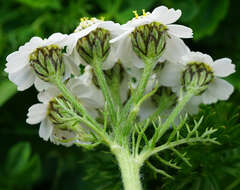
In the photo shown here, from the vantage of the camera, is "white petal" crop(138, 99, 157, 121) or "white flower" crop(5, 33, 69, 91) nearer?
"white flower" crop(5, 33, 69, 91)

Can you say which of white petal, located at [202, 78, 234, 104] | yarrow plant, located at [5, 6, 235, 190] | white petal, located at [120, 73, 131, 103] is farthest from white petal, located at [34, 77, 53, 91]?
white petal, located at [202, 78, 234, 104]

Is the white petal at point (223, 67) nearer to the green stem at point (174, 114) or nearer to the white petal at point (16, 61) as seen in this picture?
the green stem at point (174, 114)

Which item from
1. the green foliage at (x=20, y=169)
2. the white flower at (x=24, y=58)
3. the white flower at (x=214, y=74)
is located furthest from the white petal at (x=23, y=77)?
the green foliage at (x=20, y=169)

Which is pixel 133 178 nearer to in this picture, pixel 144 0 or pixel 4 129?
pixel 144 0

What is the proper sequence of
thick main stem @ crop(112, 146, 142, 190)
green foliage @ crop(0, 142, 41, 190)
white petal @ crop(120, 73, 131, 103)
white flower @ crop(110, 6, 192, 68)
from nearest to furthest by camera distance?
thick main stem @ crop(112, 146, 142, 190)
white flower @ crop(110, 6, 192, 68)
white petal @ crop(120, 73, 131, 103)
green foliage @ crop(0, 142, 41, 190)

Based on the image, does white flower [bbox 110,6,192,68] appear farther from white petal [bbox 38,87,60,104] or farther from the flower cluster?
white petal [bbox 38,87,60,104]

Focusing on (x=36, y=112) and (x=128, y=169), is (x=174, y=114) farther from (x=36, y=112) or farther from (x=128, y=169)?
(x=36, y=112)

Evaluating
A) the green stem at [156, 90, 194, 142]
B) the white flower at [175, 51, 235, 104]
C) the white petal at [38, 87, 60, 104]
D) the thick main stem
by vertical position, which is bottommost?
the thick main stem
